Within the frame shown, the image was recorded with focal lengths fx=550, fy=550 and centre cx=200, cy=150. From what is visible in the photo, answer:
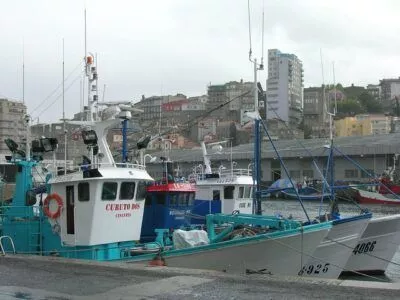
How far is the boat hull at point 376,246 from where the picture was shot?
1881 centimetres

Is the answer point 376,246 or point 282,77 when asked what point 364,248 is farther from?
point 282,77

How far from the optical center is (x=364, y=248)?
747 inches

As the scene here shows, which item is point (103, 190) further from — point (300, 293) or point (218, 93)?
point (218, 93)

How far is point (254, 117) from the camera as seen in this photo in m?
16.7

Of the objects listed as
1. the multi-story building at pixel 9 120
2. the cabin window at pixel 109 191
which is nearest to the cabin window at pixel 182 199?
the cabin window at pixel 109 191

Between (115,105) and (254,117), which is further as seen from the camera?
(254,117)

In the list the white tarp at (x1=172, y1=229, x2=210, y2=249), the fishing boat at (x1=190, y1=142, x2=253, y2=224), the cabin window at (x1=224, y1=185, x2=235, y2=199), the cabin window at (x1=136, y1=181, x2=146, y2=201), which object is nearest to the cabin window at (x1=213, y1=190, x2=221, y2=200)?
the fishing boat at (x1=190, y1=142, x2=253, y2=224)

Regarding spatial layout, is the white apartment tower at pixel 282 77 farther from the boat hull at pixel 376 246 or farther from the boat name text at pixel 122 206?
the boat name text at pixel 122 206

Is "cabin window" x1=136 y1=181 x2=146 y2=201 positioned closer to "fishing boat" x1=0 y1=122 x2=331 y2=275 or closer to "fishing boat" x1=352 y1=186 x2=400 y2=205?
"fishing boat" x1=0 y1=122 x2=331 y2=275

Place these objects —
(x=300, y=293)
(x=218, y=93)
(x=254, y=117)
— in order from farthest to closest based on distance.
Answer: (x=218, y=93)
(x=254, y=117)
(x=300, y=293)

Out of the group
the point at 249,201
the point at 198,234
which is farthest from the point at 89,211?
the point at 249,201

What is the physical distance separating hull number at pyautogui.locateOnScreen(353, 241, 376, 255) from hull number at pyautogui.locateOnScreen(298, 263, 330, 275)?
2970mm

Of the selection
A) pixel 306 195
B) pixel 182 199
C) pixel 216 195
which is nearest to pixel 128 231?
pixel 182 199

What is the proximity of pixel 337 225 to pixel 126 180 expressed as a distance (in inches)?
240
